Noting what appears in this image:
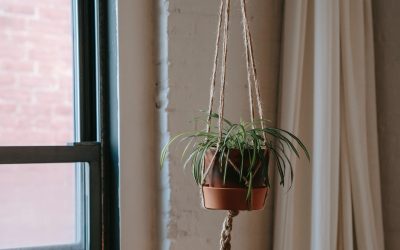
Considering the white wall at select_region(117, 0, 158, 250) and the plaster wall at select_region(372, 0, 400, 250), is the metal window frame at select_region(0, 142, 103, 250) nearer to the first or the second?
the white wall at select_region(117, 0, 158, 250)

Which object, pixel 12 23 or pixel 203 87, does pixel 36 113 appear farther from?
pixel 203 87

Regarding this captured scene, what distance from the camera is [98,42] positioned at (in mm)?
1591

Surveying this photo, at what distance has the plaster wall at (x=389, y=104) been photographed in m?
1.57


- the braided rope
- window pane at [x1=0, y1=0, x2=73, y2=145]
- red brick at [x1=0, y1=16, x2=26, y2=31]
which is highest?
red brick at [x1=0, y1=16, x2=26, y2=31]

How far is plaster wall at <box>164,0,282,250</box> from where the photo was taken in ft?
4.74

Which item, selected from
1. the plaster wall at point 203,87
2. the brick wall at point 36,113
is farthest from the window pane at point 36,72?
the plaster wall at point 203,87

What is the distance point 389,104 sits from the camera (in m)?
1.59

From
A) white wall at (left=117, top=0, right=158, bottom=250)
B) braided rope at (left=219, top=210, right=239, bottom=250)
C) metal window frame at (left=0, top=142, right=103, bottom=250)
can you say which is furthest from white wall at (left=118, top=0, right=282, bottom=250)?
braided rope at (left=219, top=210, right=239, bottom=250)

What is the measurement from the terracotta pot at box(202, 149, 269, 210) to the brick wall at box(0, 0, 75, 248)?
0.64 m

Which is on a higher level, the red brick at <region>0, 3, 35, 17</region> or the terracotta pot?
the red brick at <region>0, 3, 35, 17</region>

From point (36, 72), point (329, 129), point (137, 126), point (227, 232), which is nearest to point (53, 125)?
point (36, 72)

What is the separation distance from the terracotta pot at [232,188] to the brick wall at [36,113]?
2.10ft

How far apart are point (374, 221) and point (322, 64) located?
488 mm

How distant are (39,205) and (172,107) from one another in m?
0.51
